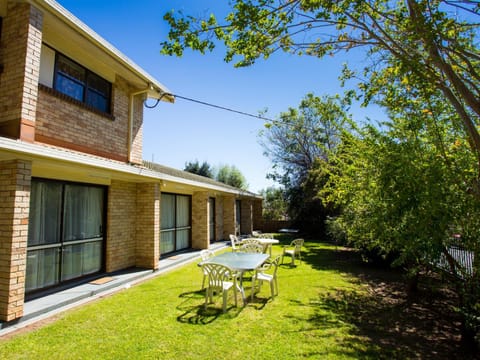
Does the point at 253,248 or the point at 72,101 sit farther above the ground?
the point at 72,101

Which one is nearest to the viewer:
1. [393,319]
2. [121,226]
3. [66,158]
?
[66,158]

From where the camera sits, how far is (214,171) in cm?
3691

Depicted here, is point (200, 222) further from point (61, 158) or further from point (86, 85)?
point (61, 158)

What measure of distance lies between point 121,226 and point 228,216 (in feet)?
29.8

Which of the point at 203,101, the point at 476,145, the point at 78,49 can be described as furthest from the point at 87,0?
the point at 476,145

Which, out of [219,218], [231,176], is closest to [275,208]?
[231,176]

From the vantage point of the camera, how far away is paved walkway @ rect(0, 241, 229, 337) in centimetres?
459

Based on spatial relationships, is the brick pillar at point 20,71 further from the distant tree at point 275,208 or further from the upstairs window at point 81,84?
the distant tree at point 275,208

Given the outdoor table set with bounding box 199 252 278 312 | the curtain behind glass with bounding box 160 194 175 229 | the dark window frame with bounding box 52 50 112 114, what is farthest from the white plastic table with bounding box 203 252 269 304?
the dark window frame with bounding box 52 50 112 114

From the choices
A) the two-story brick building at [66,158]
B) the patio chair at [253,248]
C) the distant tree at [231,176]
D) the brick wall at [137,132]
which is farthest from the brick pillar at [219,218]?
the distant tree at [231,176]

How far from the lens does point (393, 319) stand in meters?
5.34

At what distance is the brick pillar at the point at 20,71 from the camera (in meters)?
4.64

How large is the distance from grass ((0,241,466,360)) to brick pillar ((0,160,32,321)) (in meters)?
0.63

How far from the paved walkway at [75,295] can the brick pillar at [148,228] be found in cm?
43
